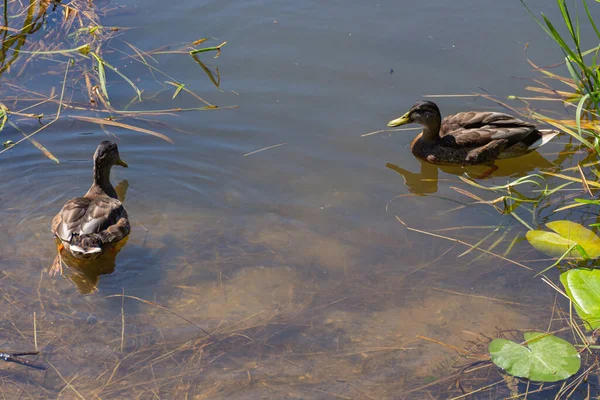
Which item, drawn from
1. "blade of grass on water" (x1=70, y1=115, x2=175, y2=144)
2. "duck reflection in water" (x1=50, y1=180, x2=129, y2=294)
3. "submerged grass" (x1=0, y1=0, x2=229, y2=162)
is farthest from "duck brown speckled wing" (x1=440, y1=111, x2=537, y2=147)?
"duck reflection in water" (x1=50, y1=180, x2=129, y2=294)

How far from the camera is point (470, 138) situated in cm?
770

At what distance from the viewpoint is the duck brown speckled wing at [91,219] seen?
241 inches

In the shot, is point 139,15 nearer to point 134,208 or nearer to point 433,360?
point 134,208

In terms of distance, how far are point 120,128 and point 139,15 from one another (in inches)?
93.6

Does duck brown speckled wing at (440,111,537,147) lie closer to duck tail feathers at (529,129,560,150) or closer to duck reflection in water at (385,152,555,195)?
duck tail feathers at (529,129,560,150)

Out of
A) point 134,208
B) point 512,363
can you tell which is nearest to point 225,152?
point 134,208

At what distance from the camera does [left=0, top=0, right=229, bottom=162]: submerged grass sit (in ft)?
25.7

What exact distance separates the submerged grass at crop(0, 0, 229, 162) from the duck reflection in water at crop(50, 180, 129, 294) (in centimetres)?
143

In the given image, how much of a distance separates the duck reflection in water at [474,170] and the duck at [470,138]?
68 millimetres

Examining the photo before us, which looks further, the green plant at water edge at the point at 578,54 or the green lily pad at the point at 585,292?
the green plant at water edge at the point at 578,54

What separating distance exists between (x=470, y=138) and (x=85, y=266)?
4.10 metres

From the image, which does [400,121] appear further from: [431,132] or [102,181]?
[102,181]

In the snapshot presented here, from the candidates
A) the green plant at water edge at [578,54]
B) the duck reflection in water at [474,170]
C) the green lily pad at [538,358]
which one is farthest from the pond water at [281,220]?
the green plant at water edge at [578,54]

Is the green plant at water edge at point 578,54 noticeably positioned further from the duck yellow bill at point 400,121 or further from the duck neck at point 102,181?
the duck neck at point 102,181
